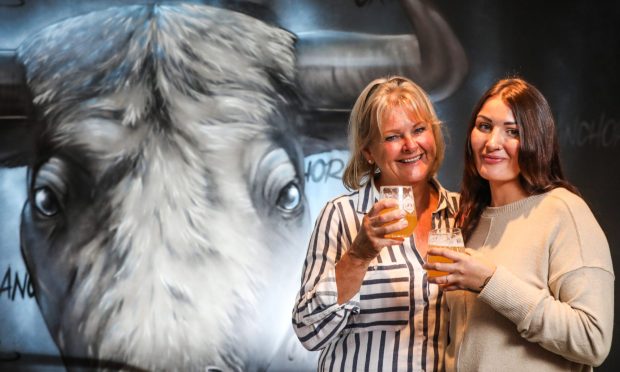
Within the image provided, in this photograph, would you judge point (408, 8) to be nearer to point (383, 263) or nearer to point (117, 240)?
point (117, 240)

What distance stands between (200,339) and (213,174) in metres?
0.85

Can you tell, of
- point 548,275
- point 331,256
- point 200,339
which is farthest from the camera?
point 200,339

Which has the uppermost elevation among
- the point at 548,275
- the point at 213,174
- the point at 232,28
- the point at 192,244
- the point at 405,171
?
the point at 232,28

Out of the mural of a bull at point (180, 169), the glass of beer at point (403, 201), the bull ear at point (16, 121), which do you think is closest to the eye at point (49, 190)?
the mural of a bull at point (180, 169)

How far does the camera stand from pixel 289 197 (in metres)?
3.98

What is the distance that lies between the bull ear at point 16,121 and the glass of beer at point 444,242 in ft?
9.42

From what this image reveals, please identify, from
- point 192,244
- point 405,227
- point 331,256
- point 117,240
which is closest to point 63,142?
point 117,240

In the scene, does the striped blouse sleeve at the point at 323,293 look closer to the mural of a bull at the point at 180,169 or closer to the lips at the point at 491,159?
the lips at the point at 491,159

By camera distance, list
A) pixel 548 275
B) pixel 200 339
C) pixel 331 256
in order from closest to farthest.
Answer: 1. pixel 548 275
2. pixel 331 256
3. pixel 200 339

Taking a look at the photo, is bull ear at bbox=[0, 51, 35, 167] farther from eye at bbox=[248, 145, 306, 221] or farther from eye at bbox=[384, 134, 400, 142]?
eye at bbox=[384, 134, 400, 142]

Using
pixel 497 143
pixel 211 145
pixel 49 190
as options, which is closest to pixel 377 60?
pixel 211 145

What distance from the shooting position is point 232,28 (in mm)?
4043

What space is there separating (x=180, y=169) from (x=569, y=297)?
2659mm

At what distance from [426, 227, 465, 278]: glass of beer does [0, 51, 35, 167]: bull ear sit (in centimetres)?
287
